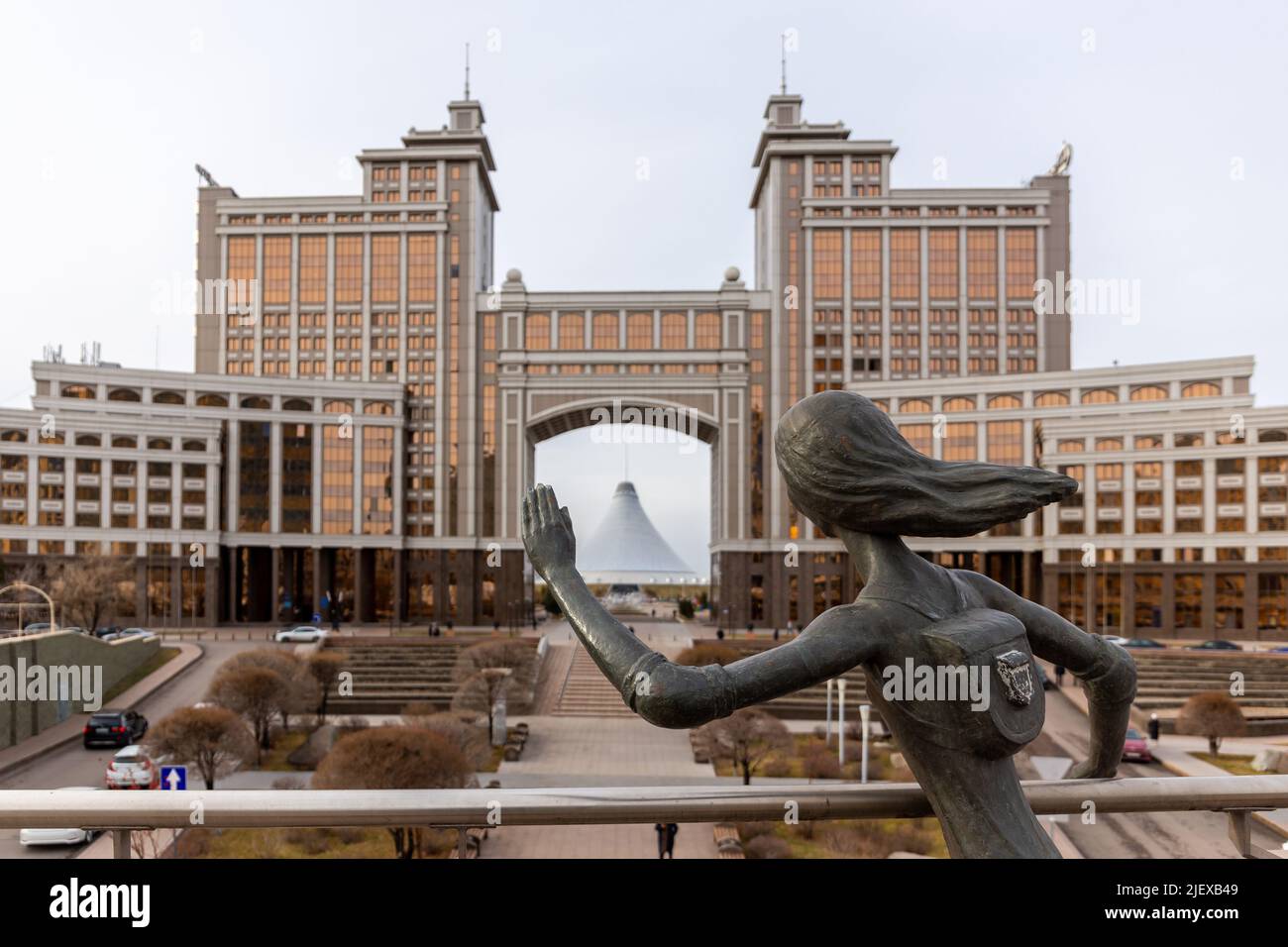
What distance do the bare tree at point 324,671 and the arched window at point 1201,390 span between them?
50.3 m

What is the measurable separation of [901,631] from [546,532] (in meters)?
1.04

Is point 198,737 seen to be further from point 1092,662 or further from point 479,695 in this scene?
point 1092,662

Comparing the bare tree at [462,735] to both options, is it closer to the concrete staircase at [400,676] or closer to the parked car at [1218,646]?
the concrete staircase at [400,676]

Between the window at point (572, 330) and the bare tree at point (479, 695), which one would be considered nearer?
the bare tree at point (479, 695)

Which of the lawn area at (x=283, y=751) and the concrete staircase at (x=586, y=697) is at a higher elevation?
the lawn area at (x=283, y=751)

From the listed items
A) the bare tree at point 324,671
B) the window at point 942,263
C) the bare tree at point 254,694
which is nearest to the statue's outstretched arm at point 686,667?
the bare tree at point 254,694

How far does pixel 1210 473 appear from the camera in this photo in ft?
148

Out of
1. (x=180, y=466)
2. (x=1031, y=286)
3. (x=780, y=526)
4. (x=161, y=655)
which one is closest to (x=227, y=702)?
(x=161, y=655)

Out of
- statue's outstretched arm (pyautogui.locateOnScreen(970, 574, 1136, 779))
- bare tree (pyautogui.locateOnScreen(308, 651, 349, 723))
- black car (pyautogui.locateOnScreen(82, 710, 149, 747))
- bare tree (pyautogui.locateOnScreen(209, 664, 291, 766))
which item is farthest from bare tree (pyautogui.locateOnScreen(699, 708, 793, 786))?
statue's outstretched arm (pyautogui.locateOnScreen(970, 574, 1136, 779))

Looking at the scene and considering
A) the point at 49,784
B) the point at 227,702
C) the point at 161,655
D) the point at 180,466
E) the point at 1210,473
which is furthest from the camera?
the point at 180,466

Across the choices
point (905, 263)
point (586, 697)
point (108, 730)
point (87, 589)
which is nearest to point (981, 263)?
point (905, 263)

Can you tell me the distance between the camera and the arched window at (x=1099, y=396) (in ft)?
161

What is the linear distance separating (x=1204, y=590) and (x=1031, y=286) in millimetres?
24070
